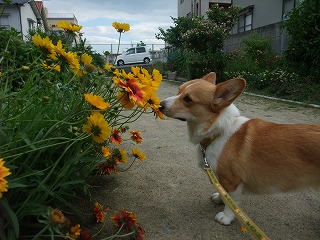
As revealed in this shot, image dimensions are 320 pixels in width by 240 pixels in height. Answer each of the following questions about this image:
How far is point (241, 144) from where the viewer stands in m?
2.18

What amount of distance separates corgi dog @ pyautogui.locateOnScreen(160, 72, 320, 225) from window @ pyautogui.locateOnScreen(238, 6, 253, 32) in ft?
58.2

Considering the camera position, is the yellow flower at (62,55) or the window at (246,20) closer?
the yellow flower at (62,55)

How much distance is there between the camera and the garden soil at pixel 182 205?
203 cm

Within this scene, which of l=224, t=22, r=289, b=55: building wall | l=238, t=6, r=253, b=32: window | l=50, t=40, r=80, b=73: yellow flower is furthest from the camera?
l=238, t=6, r=253, b=32: window

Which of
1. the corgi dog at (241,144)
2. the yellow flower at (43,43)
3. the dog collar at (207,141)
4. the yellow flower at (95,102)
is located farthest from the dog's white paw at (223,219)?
the yellow flower at (43,43)

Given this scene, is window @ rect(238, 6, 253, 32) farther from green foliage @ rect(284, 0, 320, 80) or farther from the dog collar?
the dog collar

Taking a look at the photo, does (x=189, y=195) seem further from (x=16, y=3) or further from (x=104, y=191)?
(x=16, y=3)

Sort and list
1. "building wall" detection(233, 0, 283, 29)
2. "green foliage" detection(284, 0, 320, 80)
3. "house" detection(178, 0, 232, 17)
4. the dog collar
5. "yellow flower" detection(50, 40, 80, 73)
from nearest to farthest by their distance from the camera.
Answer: "yellow flower" detection(50, 40, 80, 73)
the dog collar
"green foliage" detection(284, 0, 320, 80)
"building wall" detection(233, 0, 283, 29)
"house" detection(178, 0, 232, 17)

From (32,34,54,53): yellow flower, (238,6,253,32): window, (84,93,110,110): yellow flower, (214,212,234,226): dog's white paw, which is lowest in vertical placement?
(214,212,234,226): dog's white paw

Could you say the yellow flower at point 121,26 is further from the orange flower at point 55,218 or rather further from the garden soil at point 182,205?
the orange flower at point 55,218

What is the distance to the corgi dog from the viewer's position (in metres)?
2.00

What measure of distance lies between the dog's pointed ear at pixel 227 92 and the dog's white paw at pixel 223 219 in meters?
0.83

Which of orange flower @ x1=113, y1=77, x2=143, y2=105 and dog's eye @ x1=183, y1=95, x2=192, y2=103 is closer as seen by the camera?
orange flower @ x1=113, y1=77, x2=143, y2=105

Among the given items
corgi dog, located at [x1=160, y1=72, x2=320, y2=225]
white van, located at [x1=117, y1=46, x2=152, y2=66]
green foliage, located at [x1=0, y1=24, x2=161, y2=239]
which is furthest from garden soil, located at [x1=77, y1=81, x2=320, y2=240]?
white van, located at [x1=117, y1=46, x2=152, y2=66]
